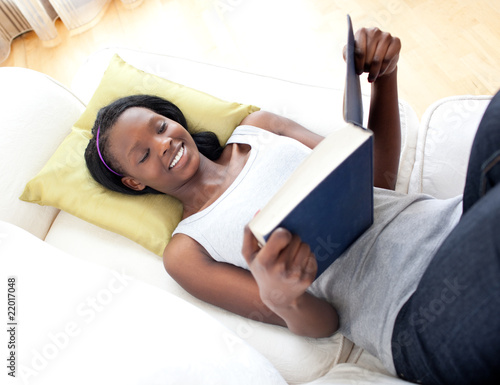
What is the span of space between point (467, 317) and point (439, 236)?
24cm

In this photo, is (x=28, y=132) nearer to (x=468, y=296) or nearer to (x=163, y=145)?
(x=163, y=145)

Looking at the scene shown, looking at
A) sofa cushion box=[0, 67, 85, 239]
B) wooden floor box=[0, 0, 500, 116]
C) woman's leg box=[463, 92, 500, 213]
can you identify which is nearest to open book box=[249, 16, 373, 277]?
woman's leg box=[463, 92, 500, 213]

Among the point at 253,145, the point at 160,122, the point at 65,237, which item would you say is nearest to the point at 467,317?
the point at 253,145

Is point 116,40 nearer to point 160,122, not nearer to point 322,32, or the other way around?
point 322,32

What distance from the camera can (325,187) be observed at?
660 mm

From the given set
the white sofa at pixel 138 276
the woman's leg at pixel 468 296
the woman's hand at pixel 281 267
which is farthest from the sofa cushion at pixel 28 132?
the woman's leg at pixel 468 296

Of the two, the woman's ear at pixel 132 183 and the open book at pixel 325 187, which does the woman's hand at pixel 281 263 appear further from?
the woman's ear at pixel 132 183

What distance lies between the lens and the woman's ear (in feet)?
4.01

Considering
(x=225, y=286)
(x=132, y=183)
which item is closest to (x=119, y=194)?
(x=132, y=183)

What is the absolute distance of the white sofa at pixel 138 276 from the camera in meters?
0.83

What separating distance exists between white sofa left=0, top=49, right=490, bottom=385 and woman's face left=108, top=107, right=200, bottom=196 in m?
0.25

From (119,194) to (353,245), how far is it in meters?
0.71

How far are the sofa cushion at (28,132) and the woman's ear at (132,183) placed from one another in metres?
0.29

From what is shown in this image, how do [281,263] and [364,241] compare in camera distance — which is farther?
[364,241]
